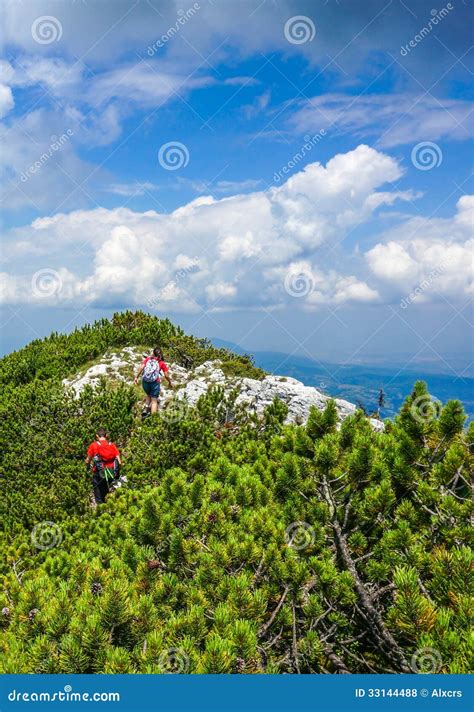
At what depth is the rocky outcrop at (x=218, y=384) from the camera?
562 inches

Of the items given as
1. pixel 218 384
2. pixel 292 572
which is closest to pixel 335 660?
pixel 292 572

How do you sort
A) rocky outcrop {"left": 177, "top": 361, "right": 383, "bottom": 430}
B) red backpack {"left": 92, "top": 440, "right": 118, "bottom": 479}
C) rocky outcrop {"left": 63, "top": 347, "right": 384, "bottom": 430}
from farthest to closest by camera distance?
rocky outcrop {"left": 63, "top": 347, "right": 384, "bottom": 430}
rocky outcrop {"left": 177, "top": 361, "right": 383, "bottom": 430}
red backpack {"left": 92, "top": 440, "right": 118, "bottom": 479}

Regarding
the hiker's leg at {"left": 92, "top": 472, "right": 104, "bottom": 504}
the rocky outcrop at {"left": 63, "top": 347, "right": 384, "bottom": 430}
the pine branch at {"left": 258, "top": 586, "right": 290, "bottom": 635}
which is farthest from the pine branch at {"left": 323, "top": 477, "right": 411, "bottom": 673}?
the rocky outcrop at {"left": 63, "top": 347, "right": 384, "bottom": 430}

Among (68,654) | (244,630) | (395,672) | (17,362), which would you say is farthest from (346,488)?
(17,362)

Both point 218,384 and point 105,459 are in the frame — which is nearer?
point 105,459

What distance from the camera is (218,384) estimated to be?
16.0 m

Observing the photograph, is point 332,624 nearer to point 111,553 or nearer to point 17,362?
point 111,553

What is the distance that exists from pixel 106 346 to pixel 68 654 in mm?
16704

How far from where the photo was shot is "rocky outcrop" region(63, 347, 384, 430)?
14281mm

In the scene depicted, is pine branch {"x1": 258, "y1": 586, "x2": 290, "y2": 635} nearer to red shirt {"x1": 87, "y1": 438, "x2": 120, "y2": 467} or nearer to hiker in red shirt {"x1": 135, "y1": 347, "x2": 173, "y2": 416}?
red shirt {"x1": 87, "y1": 438, "x2": 120, "y2": 467}

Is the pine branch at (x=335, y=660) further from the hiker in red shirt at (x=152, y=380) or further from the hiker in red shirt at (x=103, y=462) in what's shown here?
the hiker in red shirt at (x=152, y=380)

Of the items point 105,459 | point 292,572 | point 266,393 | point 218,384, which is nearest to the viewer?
point 292,572

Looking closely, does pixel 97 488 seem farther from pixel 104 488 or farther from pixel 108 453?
pixel 108 453

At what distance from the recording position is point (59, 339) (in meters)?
21.6
